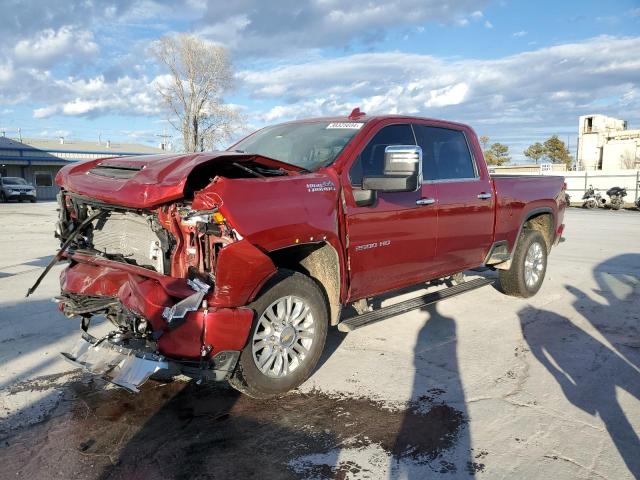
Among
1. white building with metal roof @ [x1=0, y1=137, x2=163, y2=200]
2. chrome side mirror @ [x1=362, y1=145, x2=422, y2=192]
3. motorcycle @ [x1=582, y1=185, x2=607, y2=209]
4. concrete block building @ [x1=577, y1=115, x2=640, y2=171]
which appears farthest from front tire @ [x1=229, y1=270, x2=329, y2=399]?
concrete block building @ [x1=577, y1=115, x2=640, y2=171]

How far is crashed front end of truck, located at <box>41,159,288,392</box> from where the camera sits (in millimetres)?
3488

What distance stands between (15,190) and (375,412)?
3503 centimetres

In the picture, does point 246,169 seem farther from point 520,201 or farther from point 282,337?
point 520,201

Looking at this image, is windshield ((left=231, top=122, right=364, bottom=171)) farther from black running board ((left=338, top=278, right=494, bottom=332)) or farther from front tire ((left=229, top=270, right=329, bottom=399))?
black running board ((left=338, top=278, right=494, bottom=332))

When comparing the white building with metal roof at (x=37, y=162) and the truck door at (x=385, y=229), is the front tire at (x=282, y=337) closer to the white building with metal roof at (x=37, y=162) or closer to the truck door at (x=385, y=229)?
the truck door at (x=385, y=229)

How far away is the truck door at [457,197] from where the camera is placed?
18.2ft

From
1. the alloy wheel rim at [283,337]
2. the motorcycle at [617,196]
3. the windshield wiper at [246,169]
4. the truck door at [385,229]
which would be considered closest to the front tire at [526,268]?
the truck door at [385,229]

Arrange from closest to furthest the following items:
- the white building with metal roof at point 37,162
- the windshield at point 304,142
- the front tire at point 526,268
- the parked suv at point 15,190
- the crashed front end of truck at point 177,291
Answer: the crashed front end of truck at point 177,291
the windshield at point 304,142
the front tire at point 526,268
the parked suv at point 15,190
the white building with metal roof at point 37,162

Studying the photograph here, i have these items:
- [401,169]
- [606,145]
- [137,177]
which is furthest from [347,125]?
[606,145]

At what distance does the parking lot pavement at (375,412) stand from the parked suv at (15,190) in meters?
31.1

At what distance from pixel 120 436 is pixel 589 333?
4.62m

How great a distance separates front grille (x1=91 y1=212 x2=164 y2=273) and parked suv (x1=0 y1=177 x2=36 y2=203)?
3315 cm

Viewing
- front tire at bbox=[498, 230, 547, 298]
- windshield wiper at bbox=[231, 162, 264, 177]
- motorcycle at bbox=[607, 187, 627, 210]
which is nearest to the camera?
windshield wiper at bbox=[231, 162, 264, 177]

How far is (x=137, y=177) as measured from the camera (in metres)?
3.79
